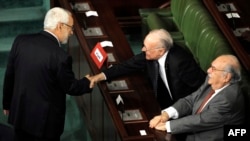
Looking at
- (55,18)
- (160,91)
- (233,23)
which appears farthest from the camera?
(233,23)

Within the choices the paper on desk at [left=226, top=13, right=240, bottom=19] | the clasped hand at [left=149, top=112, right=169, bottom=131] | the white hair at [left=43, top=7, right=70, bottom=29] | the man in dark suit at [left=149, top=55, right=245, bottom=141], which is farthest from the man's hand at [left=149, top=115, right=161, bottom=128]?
the paper on desk at [left=226, top=13, right=240, bottom=19]

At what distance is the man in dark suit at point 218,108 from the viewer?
388 centimetres

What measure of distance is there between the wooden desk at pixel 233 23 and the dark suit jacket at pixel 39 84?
1388 mm

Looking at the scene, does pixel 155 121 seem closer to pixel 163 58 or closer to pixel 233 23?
pixel 163 58

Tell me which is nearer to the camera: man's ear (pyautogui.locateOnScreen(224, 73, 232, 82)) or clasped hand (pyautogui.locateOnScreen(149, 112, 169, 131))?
man's ear (pyautogui.locateOnScreen(224, 73, 232, 82))

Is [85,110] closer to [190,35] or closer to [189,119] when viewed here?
[190,35]

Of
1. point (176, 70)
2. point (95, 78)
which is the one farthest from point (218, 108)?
point (95, 78)

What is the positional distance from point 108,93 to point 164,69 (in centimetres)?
40

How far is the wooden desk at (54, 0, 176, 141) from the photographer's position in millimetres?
4262

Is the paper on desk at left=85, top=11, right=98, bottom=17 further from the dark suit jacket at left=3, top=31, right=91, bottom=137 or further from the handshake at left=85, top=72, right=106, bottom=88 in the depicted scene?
the dark suit jacket at left=3, top=31, right=91, bottom=137

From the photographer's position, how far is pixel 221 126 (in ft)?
12.9

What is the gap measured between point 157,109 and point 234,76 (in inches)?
27.7

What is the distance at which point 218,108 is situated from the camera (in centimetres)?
389

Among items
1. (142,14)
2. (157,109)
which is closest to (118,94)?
(157,109)
